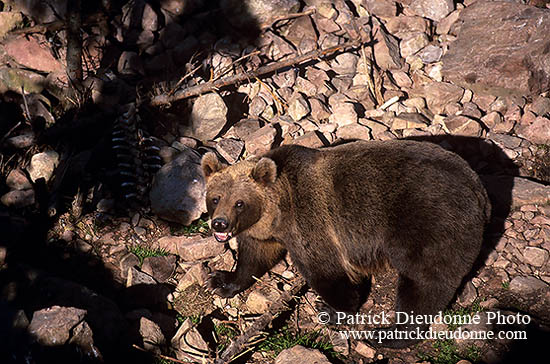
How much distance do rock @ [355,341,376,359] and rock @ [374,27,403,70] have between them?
430 centimetres

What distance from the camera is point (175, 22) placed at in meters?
7.95

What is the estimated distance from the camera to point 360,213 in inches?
193

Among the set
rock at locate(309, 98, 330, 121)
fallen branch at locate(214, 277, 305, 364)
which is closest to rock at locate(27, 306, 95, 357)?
fallen branch at locate(214, 277, 305, 364)

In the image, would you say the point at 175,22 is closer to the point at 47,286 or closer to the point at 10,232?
the point at 10,232

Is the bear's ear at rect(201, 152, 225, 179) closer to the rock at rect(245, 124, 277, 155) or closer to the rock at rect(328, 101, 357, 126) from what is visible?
the rock at rect(245, 124, 277, 155)

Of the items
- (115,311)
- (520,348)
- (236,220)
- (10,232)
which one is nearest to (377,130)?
(236,220)

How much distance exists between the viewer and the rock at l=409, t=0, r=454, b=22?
324 inches

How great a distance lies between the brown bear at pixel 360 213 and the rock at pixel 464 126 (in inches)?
75.7

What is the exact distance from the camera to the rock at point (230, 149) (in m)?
6.59

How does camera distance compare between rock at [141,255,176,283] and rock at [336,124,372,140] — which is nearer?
rock at [141,255,176,283]

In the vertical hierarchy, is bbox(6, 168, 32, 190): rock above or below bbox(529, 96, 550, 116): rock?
above

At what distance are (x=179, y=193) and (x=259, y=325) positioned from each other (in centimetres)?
189

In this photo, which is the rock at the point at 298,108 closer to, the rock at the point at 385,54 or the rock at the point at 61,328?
the rock at the point at 385,54

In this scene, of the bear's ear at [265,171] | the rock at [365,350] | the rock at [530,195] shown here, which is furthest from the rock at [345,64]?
the rock at [365,350]
